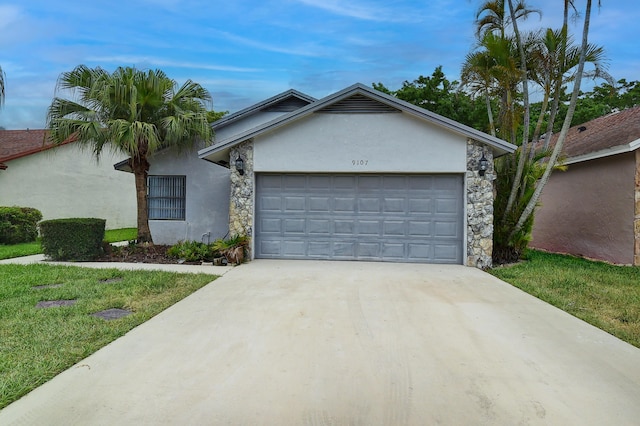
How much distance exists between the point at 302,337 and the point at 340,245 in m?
5.44

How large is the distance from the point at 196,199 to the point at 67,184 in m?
9.94

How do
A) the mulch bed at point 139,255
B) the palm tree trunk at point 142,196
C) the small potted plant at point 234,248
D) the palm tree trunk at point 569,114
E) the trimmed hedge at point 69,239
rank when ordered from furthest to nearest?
the palm tree trunk at point 142,196, the mulch bed at point 139,255, the trimmed hedge at point 69,239, the small potted plant at point 234,248, the palm tree trunk at point 569,114

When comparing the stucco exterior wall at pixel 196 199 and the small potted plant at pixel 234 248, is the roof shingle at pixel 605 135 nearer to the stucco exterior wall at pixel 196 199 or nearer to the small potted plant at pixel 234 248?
the small potted plant at pixel 234 248

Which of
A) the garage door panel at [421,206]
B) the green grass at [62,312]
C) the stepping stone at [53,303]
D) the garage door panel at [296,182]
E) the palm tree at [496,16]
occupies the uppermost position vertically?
the palm tree at [496,16]

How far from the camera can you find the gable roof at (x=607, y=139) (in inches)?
363

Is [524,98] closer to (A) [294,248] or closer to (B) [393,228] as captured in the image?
(B) [393,228]

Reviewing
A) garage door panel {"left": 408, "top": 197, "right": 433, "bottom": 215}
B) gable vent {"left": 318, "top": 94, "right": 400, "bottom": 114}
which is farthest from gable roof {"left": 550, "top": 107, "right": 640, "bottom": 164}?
gable vent {"left": 318, "top": 94, "right": 400, "bottom": 114}

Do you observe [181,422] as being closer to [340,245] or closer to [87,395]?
[87,395]

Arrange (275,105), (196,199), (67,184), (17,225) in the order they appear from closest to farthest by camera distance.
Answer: (196,199)
(275,105)
(17,225)
(67,184)

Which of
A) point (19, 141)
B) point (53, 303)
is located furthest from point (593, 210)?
point (19, 141)

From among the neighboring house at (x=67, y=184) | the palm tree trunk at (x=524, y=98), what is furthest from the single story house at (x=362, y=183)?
the neighboring house at (x=67, y=184)

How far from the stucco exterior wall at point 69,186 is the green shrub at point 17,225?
283 centimetres

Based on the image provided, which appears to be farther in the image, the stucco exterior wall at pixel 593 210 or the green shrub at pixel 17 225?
the green shrub at pixel 17 225

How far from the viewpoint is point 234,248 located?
351 inches
